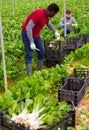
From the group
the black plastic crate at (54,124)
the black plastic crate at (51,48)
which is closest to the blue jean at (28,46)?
the black plastic crate at (51,48)

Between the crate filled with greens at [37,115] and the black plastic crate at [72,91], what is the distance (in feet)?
1.56

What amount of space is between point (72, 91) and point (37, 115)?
111 centimetres

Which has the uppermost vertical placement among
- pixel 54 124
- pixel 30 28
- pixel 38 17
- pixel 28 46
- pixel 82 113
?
pixel 38 17

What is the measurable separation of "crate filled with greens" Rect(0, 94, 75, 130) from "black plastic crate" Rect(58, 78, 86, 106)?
476 millimetres

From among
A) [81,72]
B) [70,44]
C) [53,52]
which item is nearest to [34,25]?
[81,72]

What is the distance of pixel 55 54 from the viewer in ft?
26.9

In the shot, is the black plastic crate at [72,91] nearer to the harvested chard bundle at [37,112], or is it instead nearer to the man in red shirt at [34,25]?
the harvested chard bundle at [37,112]

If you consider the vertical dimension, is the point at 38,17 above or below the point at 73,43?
above

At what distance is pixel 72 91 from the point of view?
18.0 feet

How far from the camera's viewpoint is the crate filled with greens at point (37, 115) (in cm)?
434

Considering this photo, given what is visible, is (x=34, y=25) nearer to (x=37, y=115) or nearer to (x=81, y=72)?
(x=81, y=72)

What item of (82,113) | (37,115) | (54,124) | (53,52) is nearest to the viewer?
(54,124)

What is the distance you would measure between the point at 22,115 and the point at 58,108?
2.13 ft

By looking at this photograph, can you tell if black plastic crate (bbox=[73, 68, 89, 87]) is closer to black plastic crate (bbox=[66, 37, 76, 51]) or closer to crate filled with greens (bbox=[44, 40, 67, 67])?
crate filled with greens (bbox=[44, 40, 67, 67])
